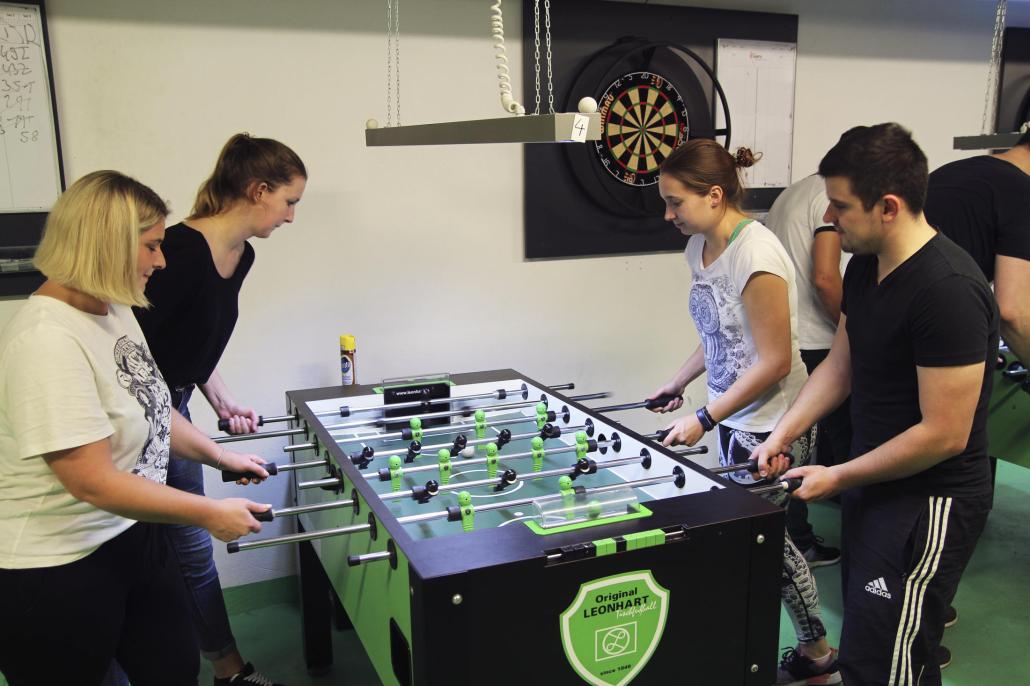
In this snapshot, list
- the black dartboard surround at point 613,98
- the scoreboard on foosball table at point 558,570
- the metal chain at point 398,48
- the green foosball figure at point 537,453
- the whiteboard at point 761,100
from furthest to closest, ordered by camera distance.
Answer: the whiteboard at point 761,100
the black dartboard surround at point 613,98
the metal chain at point 398,48
the green foosball figure at point 537,453
the scoreboard on foosball table at point 558,570

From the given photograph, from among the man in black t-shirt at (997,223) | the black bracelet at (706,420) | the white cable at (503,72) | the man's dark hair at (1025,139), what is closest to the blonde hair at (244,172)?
the white cable at (503,72)

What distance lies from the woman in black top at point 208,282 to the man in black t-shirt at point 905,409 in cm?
149

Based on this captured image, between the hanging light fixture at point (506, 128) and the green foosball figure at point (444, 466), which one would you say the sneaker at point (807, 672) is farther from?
the hanging light fixture at point (506, 128)

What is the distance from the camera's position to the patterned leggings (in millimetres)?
2350

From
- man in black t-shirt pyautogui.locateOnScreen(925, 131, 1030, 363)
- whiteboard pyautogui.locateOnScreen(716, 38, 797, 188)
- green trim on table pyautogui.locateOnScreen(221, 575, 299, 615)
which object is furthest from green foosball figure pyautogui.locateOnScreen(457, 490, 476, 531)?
whiteboard pyautogui.locateOnScreen(716, 38, 797, 188)

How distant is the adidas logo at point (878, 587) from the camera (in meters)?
1.77

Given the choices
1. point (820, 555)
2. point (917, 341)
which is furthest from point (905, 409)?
point (820, 555)

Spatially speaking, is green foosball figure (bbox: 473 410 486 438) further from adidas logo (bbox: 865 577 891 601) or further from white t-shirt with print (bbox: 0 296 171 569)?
adidas logo (bbox: 865 577 891 601)

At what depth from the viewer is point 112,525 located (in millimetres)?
1652

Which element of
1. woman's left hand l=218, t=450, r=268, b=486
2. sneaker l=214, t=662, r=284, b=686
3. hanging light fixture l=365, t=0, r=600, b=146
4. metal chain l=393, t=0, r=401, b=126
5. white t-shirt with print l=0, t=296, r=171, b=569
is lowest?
sneaker l=214, t=662, r=284, b=686

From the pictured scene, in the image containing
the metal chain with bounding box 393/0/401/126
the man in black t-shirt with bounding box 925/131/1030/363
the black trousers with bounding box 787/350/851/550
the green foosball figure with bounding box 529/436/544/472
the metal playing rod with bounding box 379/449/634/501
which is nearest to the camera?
the metal playing rod with bounding box 379/449/634/501

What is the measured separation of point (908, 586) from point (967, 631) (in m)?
1.50

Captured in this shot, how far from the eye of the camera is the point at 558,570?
1452mm

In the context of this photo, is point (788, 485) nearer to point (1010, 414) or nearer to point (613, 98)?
point (1010, 414)
